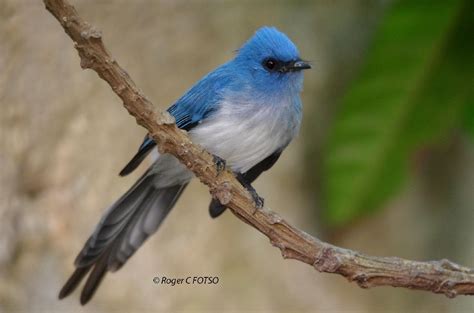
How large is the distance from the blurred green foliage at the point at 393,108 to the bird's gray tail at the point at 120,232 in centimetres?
88

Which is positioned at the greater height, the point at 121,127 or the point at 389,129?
the point at 389,129

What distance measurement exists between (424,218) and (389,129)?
0.48m

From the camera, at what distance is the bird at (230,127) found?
2.26 metres

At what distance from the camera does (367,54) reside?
10.5ft

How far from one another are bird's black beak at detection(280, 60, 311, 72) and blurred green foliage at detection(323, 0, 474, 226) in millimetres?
896

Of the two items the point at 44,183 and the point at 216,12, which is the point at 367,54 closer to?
the point at 216,12

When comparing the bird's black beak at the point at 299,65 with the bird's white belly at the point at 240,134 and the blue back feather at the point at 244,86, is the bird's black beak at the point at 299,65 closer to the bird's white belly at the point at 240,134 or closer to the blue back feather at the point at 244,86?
the blue back feather at the point at 244,86

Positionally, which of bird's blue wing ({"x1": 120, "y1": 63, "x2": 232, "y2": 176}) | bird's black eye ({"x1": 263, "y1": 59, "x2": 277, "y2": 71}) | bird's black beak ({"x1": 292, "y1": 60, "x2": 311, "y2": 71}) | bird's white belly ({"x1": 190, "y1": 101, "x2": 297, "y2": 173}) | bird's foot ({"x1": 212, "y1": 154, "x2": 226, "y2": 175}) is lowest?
bird's foot ({"x1": 212, "y1": 154, "x2": 226, "y2": 175})

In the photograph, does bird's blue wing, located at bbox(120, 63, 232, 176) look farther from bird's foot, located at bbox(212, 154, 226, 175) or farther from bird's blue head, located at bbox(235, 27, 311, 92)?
bird's foot, located at bbox(212, 154, 226, 175)

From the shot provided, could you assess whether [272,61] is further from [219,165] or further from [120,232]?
[120,232]

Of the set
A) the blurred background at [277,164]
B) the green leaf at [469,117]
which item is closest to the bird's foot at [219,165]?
the blurred background at [277,164]

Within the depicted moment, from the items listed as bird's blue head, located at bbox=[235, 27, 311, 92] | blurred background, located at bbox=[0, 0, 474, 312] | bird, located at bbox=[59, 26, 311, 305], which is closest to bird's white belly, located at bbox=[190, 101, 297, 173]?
bird, located at bbox=[59, 26, 311, 305]

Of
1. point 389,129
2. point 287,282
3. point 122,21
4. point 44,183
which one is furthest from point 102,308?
point 389,129

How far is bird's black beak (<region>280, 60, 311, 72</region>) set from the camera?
2218mm
